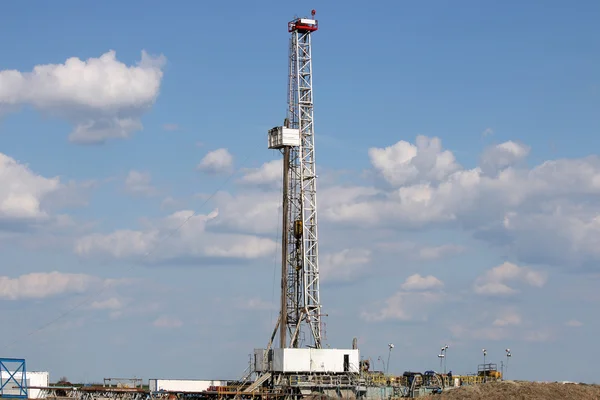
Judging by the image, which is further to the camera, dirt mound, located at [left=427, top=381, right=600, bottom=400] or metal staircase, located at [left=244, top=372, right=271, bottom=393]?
metal staircase, located at [left=244, top=372, right=271, bottom=393]

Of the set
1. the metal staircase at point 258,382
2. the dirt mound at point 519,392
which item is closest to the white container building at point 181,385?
the metal staircase at point 258,382

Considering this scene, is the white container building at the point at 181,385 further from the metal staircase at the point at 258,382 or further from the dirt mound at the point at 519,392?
the dirt mound at the point at 519,392

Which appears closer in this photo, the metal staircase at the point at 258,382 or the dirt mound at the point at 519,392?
the dirt mound at the point at 519,392

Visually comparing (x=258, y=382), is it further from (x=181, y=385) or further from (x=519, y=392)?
(x=519, y=392)

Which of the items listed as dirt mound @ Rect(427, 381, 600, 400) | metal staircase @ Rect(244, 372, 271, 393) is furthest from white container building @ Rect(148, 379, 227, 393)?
dirt mound @ Rect(427, 381, 600, 400)

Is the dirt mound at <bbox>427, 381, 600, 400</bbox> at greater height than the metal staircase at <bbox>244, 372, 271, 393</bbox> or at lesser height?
lesser

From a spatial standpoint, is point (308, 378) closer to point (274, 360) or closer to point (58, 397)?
point (274, 360)

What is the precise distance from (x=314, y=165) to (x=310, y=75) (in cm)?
885

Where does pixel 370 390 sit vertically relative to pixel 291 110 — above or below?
below

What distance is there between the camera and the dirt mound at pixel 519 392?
78.1 meters

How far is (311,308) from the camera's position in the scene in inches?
3529

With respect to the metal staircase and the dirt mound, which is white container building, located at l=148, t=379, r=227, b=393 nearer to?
the metal staircase

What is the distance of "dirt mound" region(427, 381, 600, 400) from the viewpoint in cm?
7806

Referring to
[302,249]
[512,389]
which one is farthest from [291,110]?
[512,389]
